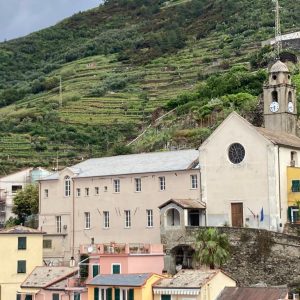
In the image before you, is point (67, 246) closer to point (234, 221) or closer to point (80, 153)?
point (234, 221)

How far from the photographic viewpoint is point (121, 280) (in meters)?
55.7

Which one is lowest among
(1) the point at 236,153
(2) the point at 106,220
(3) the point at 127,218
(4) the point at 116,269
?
(4) the point at 116,269

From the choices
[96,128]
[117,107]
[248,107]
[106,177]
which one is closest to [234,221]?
[106,177]

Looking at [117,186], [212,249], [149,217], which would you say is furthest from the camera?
[117,186]

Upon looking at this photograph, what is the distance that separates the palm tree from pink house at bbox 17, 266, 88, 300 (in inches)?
318

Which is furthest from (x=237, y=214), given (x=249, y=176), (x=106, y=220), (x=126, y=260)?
(x=106, y=220)

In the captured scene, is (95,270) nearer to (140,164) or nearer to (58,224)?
(140,164)

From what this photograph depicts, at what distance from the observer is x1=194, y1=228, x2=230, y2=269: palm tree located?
57.3 m

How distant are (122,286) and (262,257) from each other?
10104mm

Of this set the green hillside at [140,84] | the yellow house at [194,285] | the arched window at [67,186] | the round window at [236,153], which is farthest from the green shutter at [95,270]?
the green hillside at [140,84]

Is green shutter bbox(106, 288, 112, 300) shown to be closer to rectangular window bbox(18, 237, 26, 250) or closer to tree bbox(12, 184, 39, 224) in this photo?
rectangular window bbox(18, 237, 26, 250)

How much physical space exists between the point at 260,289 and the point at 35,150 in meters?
63.1

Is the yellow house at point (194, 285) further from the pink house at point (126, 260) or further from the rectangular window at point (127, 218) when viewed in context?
the rectangular window at point (127, 218)

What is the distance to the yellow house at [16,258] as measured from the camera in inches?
2564
